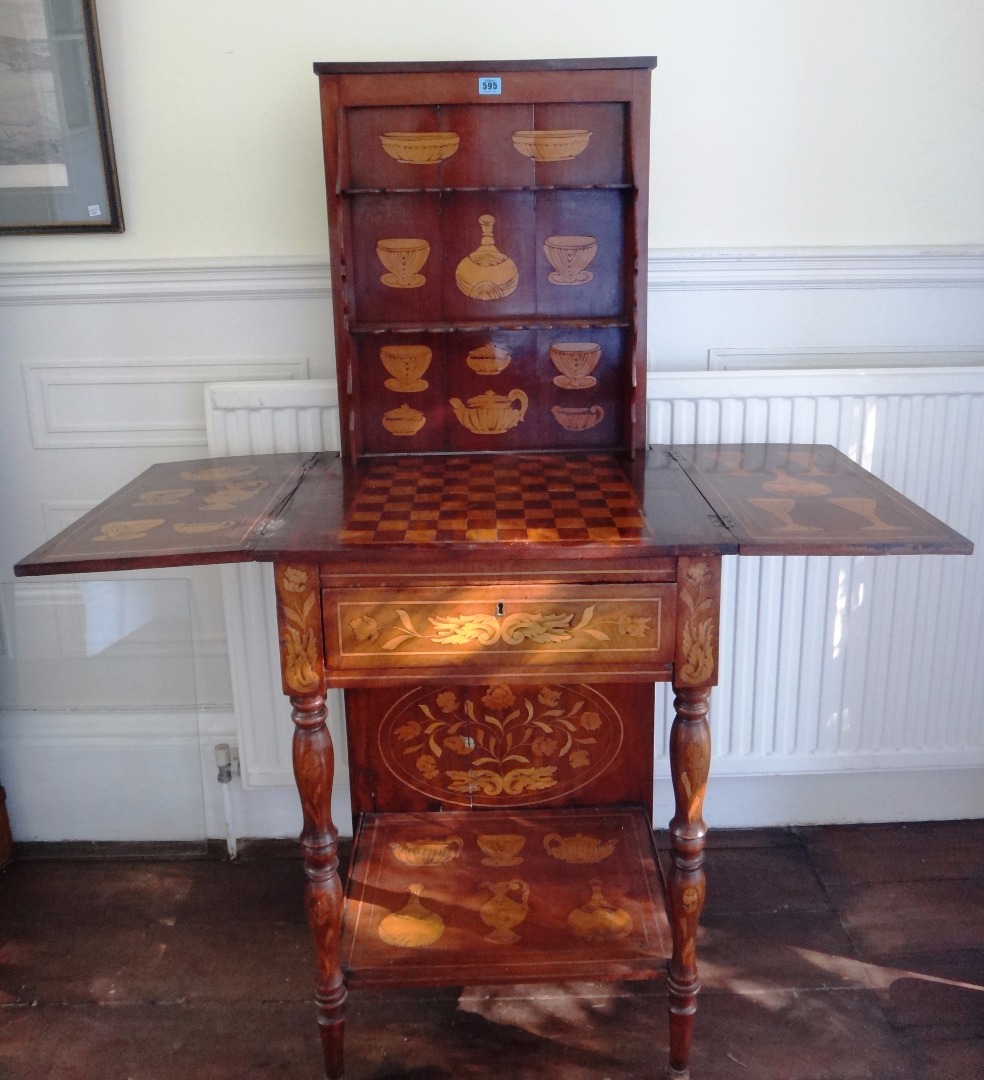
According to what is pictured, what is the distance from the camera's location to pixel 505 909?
192cm

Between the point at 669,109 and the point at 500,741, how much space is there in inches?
56.6

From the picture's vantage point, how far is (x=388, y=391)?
2.10 m

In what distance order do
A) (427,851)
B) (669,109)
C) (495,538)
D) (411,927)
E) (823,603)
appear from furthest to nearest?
(823,603) → (669,109) → (427,851) → (411,927) → (495,538)

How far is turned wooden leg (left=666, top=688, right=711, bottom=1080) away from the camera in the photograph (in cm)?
170

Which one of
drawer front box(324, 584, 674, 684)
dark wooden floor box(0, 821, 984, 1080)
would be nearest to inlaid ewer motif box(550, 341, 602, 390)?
drawer front box(324, 584, 674, 684)

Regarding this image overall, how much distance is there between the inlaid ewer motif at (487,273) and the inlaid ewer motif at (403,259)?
79 mm

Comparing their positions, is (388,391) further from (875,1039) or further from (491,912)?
(875,1039)

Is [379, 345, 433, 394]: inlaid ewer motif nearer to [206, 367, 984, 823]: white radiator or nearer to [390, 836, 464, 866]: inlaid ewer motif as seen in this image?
[206, 367, 984, 823]: white radiator

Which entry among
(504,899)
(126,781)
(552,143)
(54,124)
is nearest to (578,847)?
(504,899)

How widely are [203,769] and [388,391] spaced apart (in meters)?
1.09

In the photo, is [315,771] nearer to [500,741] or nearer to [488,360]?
[500,741]

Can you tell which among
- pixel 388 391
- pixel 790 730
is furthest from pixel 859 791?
pixel 388 391

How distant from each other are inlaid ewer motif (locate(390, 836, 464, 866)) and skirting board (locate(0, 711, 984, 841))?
42cm

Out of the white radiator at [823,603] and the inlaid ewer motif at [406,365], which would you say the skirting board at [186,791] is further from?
the inlaid ewer motif at [406,365]
